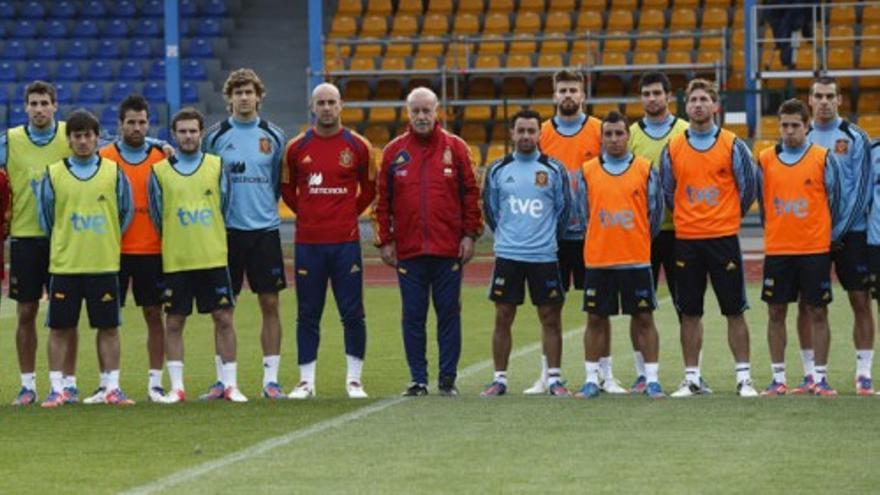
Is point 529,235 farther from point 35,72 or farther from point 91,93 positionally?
point 35,72

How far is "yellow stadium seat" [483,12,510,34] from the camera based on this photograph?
35.8 m

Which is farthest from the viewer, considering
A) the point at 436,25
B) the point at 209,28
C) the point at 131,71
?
the point at 209,28

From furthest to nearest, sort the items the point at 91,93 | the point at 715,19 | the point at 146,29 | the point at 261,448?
1. the point at 146,29
2. the point at 91,93
3. the point at 715,19
4. the point at 261,448

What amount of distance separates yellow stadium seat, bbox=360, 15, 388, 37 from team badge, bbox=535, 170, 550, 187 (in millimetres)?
22835

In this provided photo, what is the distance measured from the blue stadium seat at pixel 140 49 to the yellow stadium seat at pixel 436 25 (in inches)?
197

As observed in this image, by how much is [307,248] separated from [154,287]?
1.02 meters

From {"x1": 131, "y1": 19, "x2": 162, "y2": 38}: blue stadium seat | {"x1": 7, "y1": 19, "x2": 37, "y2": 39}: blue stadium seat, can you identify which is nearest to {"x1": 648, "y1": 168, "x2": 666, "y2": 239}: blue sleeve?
{"x1": 131, "y1": 19, "x2": 162, "y2": 38}: blue stadium seat

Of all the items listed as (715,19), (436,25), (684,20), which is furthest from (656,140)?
(436,25)

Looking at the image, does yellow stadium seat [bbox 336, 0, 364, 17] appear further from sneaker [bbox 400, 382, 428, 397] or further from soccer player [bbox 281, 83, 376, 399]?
sneaker [bbox 400, 382, 428, 397]

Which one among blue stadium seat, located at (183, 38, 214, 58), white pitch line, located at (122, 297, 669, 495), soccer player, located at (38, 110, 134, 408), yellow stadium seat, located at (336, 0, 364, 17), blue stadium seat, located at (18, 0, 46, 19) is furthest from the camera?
blue stadium seat, located at (18, 0, 46, 19)

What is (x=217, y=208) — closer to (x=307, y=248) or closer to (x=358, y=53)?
(x=307, y=248)

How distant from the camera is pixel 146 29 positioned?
38.0 metres

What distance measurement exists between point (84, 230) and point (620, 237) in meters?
3.36

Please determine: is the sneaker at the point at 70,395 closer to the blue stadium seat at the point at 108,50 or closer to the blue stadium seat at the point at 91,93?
the blue stadium seat at the point at 91,93
